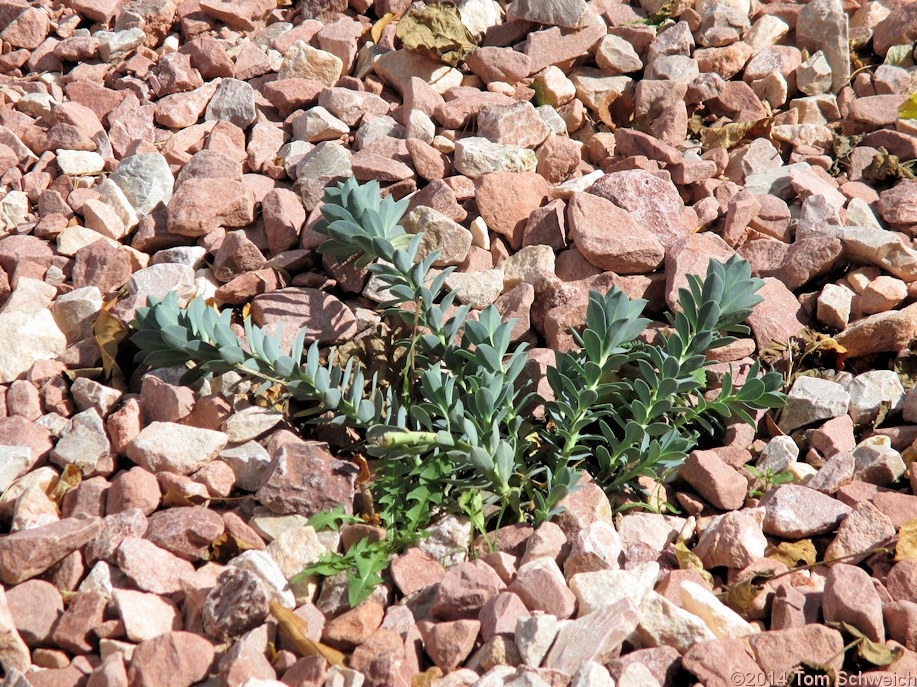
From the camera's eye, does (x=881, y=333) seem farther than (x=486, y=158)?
No

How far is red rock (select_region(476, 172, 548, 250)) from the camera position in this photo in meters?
2.82

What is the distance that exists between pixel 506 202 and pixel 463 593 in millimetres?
1409

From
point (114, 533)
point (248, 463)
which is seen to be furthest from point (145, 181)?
point (114, 533)

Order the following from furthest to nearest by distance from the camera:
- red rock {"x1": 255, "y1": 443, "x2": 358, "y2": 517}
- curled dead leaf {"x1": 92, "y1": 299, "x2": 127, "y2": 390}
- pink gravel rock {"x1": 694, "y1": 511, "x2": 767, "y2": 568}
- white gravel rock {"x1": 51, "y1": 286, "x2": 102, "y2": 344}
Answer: white gravel rock {"x1": 51, "y1": 286, "x2": 102, "y2": 344} → curled dead leaf {"x1": 92, "y1": 299, "x2": 127, "y2": 390} → red rock {"x1": 255, "y1": 443, "x2": 358, "y2": 517} → pink gravel rock {"x1": 694, "y1": 511, "x2": 767, "y2": 568}

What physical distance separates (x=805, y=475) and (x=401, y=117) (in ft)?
6.34

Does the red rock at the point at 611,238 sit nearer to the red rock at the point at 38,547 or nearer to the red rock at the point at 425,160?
the red rock at the point at 425,160

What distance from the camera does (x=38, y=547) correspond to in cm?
194

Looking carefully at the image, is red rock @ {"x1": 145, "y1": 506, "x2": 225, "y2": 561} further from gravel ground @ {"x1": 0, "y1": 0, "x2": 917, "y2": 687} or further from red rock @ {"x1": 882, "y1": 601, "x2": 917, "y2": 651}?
red rock @ {"x1": 882, "y1": 601, "x2": 917, "y2": 651}

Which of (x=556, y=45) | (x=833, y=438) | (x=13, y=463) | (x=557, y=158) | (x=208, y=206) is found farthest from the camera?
(x=556, y=45)

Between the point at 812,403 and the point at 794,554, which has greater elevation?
the point at 812,403

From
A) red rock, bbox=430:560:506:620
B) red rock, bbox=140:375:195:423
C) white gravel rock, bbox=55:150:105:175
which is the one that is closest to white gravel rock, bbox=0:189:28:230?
white gravel rock, bbox=55:150:105:175

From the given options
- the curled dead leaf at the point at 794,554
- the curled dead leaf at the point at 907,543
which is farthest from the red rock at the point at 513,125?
the curled dead leaf at the point at 907,543

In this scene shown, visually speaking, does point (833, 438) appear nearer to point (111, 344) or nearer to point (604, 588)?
point (604, 588)

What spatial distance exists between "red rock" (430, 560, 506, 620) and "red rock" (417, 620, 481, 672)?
59 mm
